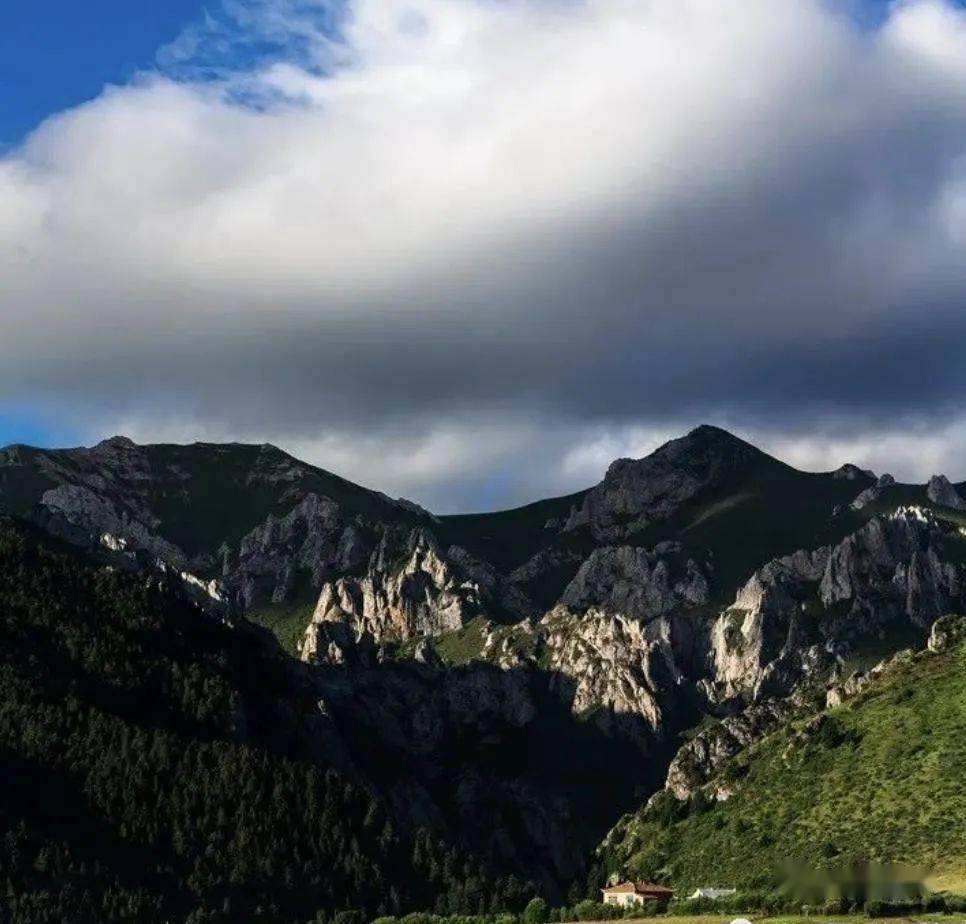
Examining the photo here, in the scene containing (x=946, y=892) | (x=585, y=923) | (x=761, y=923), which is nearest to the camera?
(x=761, y=923)

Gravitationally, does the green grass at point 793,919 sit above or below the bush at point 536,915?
above

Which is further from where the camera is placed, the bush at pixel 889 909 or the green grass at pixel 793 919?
the bush at pixel 889 909

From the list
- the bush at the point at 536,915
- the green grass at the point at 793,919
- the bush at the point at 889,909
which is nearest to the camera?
the green grass at the point at 793,919

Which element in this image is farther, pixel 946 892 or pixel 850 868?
pixel 850 868

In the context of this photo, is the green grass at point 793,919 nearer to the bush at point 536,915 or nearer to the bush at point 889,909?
the bush at point 889,909

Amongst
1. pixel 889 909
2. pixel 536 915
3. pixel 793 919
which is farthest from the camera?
pixel 536 915

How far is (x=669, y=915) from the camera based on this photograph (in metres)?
176

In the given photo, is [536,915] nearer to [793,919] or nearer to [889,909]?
[793,919]

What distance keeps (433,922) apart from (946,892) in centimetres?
6821

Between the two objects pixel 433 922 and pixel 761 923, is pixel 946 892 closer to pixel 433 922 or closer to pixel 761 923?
pixel 761 923

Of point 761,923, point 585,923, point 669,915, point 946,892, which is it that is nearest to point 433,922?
point 585,923

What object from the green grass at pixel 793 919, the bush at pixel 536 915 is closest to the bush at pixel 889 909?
the green grass at pixel 793 919

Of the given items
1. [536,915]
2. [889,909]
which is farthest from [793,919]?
[536,915]

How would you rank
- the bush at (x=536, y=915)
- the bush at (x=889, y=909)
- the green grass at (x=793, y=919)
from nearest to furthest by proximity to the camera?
the green grass at (x=793, y=919), the bush at (x=889, y=909), the bush at (x=536, y=915)
